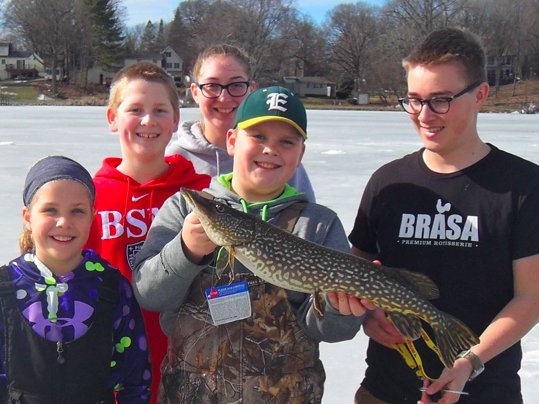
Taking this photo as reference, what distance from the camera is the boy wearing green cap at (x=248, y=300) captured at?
2258 millimetres

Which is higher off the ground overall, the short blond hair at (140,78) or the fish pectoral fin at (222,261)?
the short blond hair at (140,78)

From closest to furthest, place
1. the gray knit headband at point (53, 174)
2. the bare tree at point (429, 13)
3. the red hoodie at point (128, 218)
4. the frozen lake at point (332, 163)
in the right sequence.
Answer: the gray knit headband at point (53, 174)
the red hoodie at point (128, 218)
the frozen lake at point (332, 163)
the bare tree at point (429, 13)

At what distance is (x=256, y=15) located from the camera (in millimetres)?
65062

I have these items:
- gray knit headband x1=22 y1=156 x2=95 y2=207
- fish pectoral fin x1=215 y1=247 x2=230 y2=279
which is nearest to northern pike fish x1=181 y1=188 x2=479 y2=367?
fish pectoral fin x1=215 y1=247 x2=230 y2=279

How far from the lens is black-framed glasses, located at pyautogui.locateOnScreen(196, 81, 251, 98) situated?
11.8 ft

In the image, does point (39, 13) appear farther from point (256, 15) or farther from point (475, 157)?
point (475, 157)

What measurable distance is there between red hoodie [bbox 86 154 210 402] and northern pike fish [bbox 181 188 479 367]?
2.75 feet

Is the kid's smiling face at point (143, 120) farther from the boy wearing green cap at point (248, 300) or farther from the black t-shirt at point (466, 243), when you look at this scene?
the black t-shirt at point (466, 243)

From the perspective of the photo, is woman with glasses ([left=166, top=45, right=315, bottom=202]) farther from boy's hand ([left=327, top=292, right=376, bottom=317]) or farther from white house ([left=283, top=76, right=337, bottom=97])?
white house ([left=283, top=76, right=337, bottom=97])

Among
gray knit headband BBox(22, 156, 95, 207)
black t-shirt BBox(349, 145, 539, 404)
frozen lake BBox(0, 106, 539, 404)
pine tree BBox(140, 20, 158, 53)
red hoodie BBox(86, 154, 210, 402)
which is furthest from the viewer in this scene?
pine tree BBox(140, 20, 158, 53)

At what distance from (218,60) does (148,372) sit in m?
→ 2.10

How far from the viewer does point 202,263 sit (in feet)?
7.34

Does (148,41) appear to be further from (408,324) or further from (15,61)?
(408,324)

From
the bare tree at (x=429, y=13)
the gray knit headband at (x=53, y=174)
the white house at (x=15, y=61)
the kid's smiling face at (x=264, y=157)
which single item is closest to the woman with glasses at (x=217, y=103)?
the kid's smiling face at (x=264, y=157)
